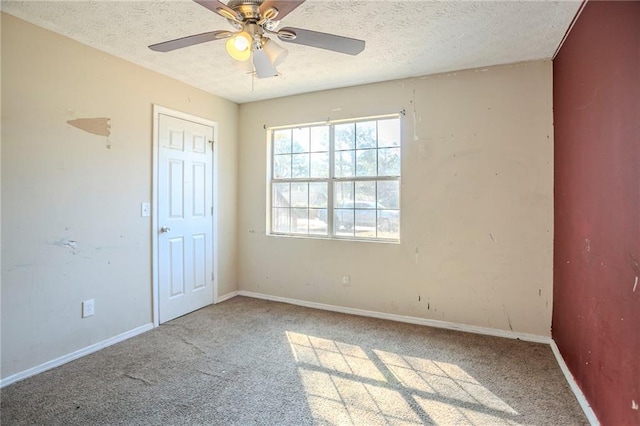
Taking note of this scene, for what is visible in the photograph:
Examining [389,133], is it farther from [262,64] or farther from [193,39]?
[193,39]

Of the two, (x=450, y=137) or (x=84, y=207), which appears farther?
(x=450, y=137)

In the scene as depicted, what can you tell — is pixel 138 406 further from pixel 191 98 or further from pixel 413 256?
pixel 191 98

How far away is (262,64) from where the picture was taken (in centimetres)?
204

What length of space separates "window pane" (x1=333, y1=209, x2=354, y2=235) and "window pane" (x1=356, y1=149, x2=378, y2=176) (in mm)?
446

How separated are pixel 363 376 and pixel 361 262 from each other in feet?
4.60

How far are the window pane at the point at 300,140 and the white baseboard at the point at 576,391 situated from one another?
9.97ft

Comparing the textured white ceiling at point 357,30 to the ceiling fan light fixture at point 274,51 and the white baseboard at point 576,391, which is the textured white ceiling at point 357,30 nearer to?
the ceiling fan light fixture at point 274,51

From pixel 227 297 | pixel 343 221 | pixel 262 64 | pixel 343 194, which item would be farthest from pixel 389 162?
pixel 227 297

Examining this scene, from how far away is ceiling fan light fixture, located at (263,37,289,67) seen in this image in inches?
75.1

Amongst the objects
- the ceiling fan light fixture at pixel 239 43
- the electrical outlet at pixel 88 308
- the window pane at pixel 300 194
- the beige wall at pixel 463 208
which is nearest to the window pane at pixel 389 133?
the beige wall at pixel 463 208

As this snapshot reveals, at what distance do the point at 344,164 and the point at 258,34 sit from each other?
2118 mm

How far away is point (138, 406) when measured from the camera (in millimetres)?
1984

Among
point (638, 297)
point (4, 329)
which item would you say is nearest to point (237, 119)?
point (4, 329)

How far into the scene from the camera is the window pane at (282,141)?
13.4 ft
